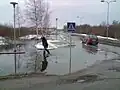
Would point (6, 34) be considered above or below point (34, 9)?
below

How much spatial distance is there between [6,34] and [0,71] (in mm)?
45191

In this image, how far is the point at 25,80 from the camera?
38.1 feet

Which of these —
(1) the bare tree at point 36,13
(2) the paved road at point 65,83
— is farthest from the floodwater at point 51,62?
(1) the bare tree at point 36,13

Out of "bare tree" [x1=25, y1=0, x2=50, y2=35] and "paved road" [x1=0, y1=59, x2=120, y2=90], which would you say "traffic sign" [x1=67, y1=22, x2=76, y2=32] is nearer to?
"paved road" [x1=0, y1=59, x2=120, y2=90]

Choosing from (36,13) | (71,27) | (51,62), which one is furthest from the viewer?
(36,13)

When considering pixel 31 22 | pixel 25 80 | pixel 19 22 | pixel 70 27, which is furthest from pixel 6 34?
pixel 25 80

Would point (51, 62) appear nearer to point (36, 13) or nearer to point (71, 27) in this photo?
point (71, 27)

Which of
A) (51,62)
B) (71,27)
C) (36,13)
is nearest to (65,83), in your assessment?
(71,27)

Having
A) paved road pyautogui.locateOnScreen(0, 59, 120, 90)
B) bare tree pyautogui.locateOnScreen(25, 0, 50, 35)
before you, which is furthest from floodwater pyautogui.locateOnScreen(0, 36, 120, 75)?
bare tree pyautogui.locateOnScreen(25, 0, 50, 35)

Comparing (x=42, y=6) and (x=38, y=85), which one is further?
(x=42, y=6)

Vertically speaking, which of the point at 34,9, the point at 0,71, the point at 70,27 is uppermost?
the point at 34,9

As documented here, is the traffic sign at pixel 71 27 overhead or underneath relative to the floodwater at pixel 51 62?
overhead

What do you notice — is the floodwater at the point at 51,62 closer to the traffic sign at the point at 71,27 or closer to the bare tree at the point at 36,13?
the traffic sign at the point at 71,27

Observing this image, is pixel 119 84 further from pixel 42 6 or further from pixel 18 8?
pixel 18 8
